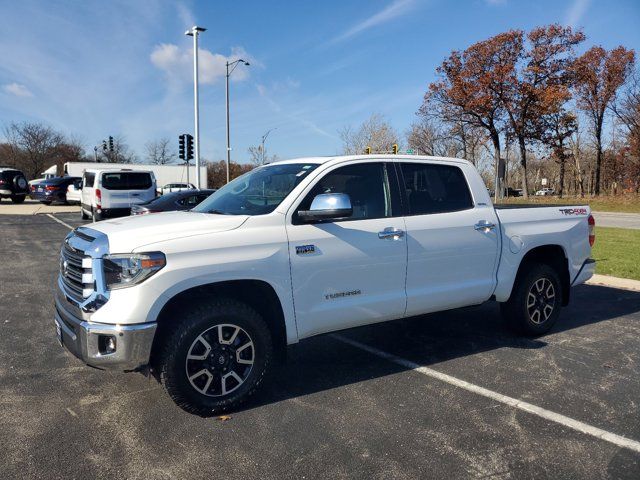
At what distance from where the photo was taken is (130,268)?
3297 millimetres

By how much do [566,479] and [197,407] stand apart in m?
2.36

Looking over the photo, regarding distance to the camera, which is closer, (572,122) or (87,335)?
(87,335)

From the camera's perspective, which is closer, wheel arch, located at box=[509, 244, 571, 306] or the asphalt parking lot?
the asphalt parking lot

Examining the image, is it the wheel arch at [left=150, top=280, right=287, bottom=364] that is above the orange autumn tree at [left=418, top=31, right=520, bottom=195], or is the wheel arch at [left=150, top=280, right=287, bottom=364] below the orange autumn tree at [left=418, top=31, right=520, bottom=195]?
below

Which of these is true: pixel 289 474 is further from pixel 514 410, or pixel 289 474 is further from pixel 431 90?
pixel 431 90

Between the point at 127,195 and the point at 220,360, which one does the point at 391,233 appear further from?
the point at 127,195

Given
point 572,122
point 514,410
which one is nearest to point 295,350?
point 514,410

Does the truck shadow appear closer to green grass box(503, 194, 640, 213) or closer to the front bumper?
the front bumper

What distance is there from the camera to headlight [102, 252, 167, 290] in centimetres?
328

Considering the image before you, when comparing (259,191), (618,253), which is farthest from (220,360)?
(618,253)

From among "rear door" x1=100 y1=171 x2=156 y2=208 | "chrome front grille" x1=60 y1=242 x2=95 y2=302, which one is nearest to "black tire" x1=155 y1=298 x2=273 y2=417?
"chrome front grille" x1=60 y1=242 x2=95 y2=302

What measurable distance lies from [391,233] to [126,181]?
1448cm

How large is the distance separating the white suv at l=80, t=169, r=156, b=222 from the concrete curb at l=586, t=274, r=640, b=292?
13111 millimetres

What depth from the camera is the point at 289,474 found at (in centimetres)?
289
